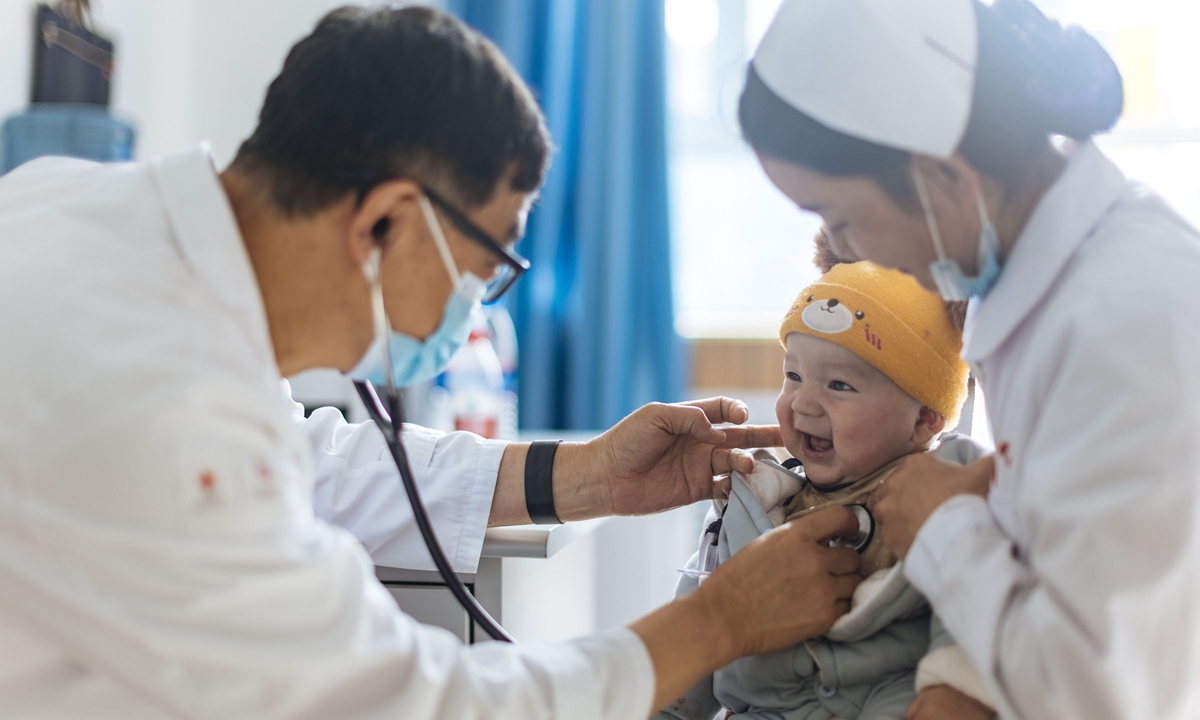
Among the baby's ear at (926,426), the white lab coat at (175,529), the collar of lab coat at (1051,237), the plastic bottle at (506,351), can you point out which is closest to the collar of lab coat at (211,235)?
the white lab coat at (175,529)

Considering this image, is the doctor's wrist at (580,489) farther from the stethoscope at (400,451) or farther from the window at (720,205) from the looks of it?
the window at (720,205)

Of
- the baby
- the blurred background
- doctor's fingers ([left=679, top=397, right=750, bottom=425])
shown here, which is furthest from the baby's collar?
the blurred background

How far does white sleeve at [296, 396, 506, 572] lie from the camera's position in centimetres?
130

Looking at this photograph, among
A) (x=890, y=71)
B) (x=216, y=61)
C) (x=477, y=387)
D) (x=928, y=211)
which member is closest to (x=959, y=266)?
(x=928, y=211)

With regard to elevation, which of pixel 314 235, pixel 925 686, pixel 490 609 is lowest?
pixel 490 609

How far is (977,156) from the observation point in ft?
2.97

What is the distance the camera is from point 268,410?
0.82 meters

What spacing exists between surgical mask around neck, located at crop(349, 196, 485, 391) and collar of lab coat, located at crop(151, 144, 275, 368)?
116 millimetres

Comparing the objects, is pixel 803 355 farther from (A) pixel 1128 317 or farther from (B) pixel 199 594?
(B) pixel 199 594

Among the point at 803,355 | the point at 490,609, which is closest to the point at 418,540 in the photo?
the point at 490,609

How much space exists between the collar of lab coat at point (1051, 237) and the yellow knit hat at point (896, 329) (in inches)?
12.2

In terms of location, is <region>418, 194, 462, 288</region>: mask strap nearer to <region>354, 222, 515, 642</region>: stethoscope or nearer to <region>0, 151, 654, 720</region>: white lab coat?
<region>354, 222, 515, 642</region>: stethoscope

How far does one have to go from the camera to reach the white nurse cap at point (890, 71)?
888mm

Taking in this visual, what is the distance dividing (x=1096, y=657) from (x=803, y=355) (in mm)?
606
